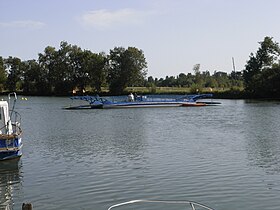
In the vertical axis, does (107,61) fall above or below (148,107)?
above

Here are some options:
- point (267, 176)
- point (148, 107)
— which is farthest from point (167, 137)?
point (148, 107)

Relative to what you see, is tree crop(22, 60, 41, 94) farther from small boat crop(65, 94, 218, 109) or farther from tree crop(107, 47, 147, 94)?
small boat crop(65, 94, 218, 109)

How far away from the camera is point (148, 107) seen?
90125 mm

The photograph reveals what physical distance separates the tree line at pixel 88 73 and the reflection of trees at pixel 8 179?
10462cm

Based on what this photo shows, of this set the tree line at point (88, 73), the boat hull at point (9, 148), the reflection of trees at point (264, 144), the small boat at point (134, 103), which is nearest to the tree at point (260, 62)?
the tree line at point (88, 73)

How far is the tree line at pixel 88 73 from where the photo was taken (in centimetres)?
14938

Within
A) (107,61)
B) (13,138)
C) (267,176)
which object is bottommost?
(267,176)

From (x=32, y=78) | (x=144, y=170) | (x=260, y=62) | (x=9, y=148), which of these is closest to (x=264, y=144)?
(x=144, y=170)

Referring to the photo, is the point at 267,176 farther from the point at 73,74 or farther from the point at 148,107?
the point at 73,74

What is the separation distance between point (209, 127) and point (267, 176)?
25.3 meters

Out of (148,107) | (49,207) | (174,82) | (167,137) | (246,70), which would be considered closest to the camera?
(49,207)

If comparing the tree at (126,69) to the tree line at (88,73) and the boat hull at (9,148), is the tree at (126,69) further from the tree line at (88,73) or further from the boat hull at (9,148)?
the boat hull at (9,148)

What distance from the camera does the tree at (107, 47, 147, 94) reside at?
150 metres

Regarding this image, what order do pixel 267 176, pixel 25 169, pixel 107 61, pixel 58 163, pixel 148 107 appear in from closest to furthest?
pixel 267 176 < pixel 25 169 < pixel 58 163 < pixel 148 107 < pixel 107 61
